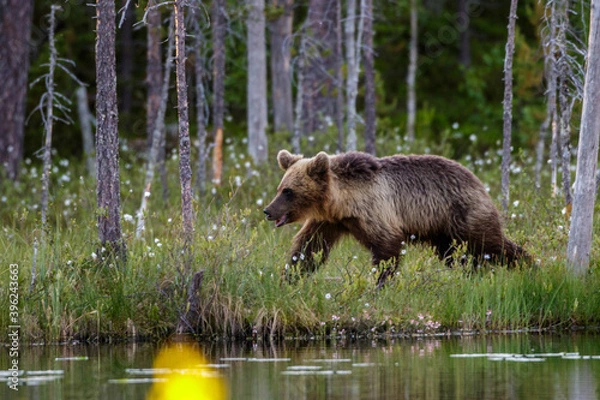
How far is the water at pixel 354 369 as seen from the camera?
700cm

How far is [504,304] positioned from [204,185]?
835cm

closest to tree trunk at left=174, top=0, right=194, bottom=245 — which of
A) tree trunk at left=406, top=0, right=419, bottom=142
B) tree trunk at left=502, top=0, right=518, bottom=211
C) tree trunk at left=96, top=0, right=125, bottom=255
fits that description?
tree trunk at left=96, top=0, right=125, bottom=255

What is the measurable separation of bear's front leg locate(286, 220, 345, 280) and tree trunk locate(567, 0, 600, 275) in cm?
250

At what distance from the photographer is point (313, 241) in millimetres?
11383

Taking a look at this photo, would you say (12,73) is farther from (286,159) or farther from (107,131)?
(107,131)

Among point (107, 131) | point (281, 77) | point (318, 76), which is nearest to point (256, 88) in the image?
point (318, 76)

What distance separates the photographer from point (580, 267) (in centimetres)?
1098

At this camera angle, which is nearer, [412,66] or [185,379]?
[185,379]

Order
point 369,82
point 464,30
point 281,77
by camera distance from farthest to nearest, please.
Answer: point 464,30 < point 281,77 < point 369,82

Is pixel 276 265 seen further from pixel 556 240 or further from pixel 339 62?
pixel 339 62

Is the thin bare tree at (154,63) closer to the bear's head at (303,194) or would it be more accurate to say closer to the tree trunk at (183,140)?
the bear's head at (303,194)

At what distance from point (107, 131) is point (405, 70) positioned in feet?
75.8

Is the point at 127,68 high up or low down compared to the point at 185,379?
up

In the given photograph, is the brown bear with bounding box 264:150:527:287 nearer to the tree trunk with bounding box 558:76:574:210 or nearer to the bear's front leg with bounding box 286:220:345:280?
the bear's front leg with bounding box 286:220:345:280
